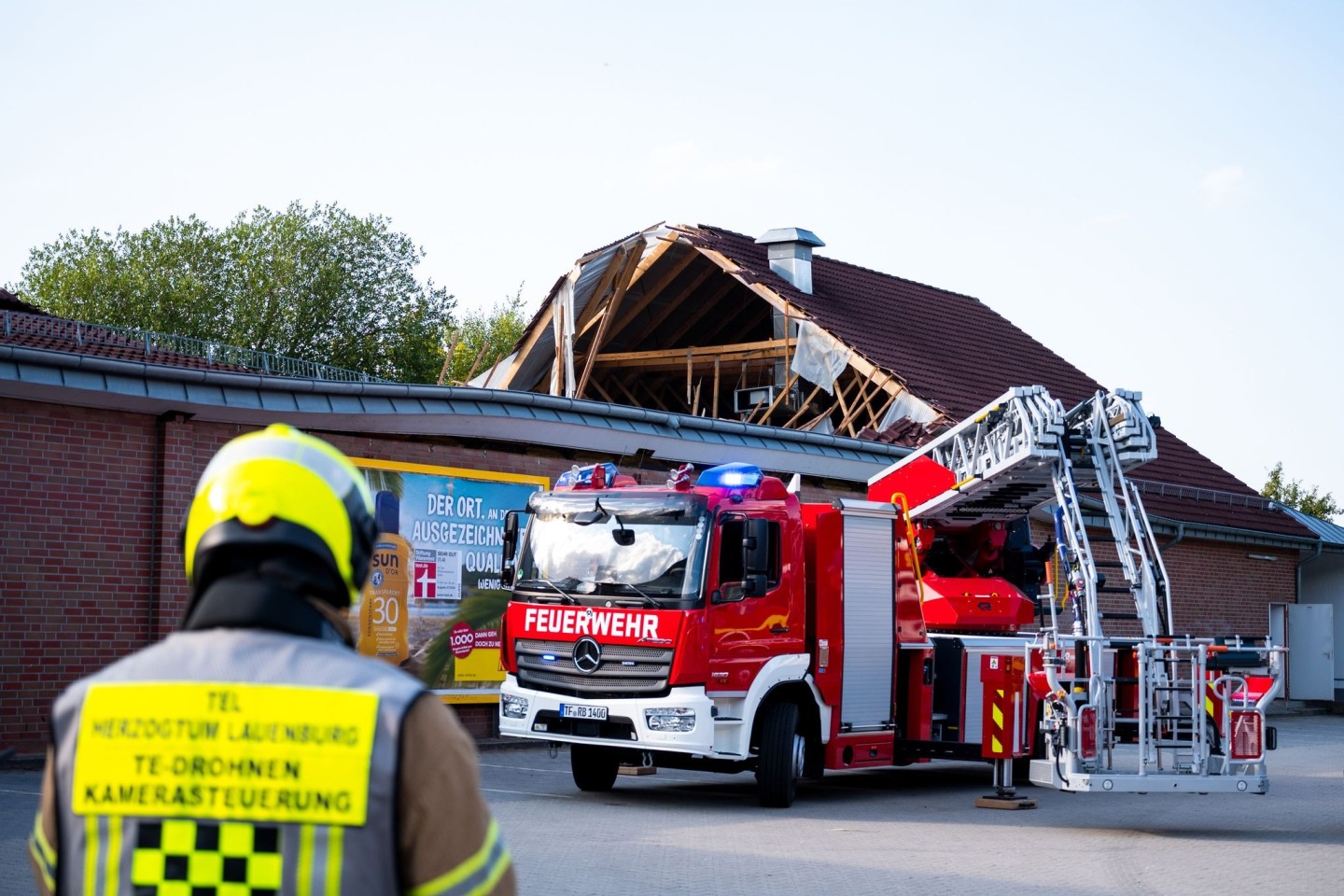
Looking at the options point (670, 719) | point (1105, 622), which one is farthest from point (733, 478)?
point (1105, 622)

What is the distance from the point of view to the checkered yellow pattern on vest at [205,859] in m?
2.14

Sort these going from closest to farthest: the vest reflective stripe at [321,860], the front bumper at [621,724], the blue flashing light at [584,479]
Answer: the vest reflective stripe at [321,860] → the front bumper at [621,724] → the blue flashing light at [584,479]

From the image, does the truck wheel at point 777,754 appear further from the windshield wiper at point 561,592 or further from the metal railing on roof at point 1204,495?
the metal railing on roof at point 1204,495

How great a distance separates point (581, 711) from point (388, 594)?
169 inches

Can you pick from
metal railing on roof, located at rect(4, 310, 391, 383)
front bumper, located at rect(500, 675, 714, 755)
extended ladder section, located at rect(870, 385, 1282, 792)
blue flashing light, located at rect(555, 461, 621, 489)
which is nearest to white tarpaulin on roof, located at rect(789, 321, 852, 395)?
metal railing on roof, located at rect(4, 310, 391, 383)

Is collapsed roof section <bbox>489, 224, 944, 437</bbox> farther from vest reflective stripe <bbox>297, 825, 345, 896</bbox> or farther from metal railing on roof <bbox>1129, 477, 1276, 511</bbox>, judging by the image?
vest reflective stripe <bbox>297, 825, 345, 896</bbox>

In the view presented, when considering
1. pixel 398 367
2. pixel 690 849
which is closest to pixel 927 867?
pixel 690 849

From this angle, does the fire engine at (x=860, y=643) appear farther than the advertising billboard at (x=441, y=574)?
No

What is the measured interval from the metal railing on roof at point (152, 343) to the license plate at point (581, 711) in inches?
379

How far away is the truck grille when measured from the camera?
12.3 meters

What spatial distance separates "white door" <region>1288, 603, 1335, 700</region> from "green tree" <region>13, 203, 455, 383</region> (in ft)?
128

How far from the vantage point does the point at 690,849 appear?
A: 34.2ft

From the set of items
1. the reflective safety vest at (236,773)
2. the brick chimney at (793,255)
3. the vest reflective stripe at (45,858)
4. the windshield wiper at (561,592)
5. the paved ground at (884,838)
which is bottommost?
the paved ground at (884,838)

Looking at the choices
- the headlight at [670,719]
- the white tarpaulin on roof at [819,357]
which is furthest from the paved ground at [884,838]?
the white tarpaulin on roof at [819,357]
